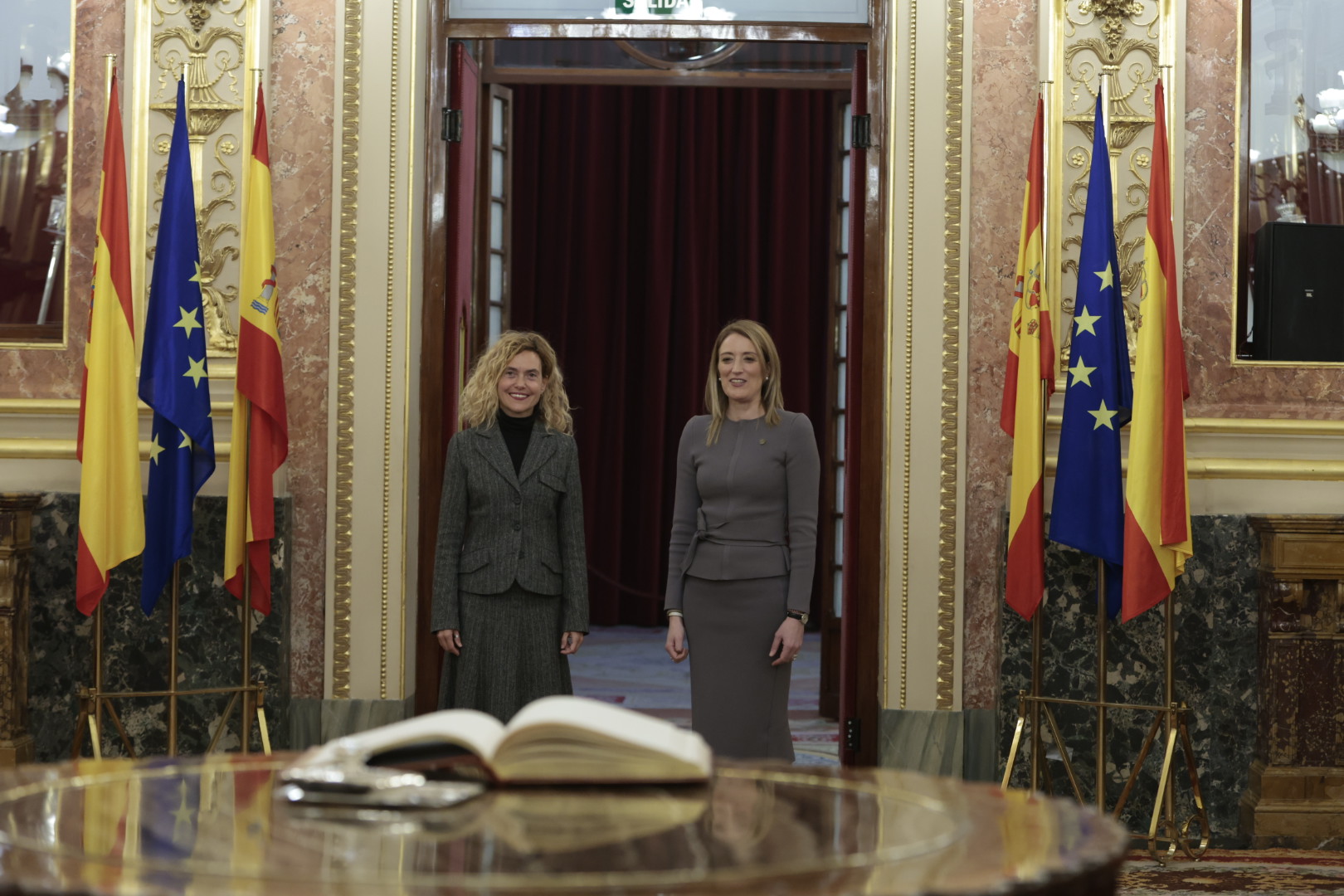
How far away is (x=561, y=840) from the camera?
133 cm

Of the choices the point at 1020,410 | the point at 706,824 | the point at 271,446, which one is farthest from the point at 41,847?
the point at 1020,410

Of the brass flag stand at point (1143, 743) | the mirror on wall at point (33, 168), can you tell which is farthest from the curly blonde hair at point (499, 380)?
the mirror on wall at point (33, 168)

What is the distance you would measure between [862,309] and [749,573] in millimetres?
1320

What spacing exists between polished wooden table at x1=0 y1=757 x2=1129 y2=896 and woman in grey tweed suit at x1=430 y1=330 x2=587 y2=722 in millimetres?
1994

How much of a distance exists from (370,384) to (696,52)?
2.05 m

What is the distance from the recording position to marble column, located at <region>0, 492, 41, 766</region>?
4.11 meters

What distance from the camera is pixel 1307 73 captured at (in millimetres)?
4508

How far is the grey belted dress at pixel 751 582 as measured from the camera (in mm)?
3646

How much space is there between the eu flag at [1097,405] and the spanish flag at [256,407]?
2.32 metres

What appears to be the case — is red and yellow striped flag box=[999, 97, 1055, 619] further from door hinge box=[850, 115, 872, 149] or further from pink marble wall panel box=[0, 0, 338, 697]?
pink marble wall panel box=[0, 0, 338, 697]

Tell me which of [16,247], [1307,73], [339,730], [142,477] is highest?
[1307,73]

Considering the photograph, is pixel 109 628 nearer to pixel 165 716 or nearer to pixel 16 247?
pixel 165 716

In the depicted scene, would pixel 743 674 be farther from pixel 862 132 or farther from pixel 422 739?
pixel 422 739

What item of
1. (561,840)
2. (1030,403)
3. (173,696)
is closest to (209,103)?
(173,696)
